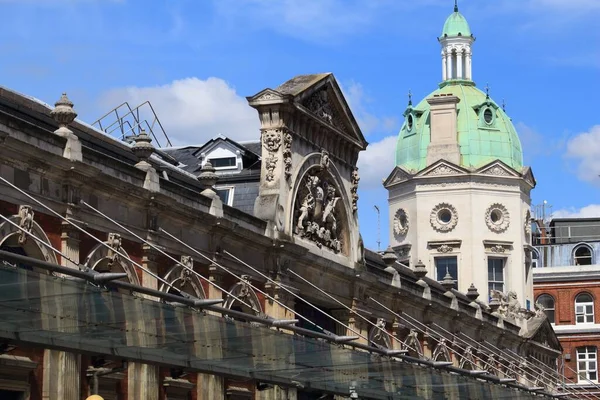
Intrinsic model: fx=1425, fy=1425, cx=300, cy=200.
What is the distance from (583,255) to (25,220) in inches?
3089

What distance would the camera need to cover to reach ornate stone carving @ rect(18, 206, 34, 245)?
3438 centimetres

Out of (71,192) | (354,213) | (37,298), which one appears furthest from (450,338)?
(37,298)

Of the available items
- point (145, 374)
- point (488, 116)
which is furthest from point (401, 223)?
point (145, 374)

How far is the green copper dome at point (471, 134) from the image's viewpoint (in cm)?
9075

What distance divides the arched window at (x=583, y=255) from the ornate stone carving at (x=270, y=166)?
6156cm

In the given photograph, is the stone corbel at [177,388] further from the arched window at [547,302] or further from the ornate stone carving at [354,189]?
the arched window at [547,302]

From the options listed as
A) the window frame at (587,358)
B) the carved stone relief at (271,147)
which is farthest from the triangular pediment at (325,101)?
the window frame at (587,358)

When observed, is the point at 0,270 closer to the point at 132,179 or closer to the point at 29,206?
the point at 29,206

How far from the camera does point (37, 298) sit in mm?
26203

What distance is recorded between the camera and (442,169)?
91000mm

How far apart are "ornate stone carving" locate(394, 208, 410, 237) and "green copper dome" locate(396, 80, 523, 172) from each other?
118 inches

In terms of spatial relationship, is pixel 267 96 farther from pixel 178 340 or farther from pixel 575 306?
pixel 575 306

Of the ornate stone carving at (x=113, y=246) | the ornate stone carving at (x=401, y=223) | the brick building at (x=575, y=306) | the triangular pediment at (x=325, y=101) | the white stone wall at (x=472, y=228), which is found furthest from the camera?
the brick building at (x=575, y=306)

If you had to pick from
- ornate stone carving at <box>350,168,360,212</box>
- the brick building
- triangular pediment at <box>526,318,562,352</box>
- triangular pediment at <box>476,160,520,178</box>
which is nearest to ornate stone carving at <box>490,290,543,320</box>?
triangular pediment at <box>526,318,562,352</box>
